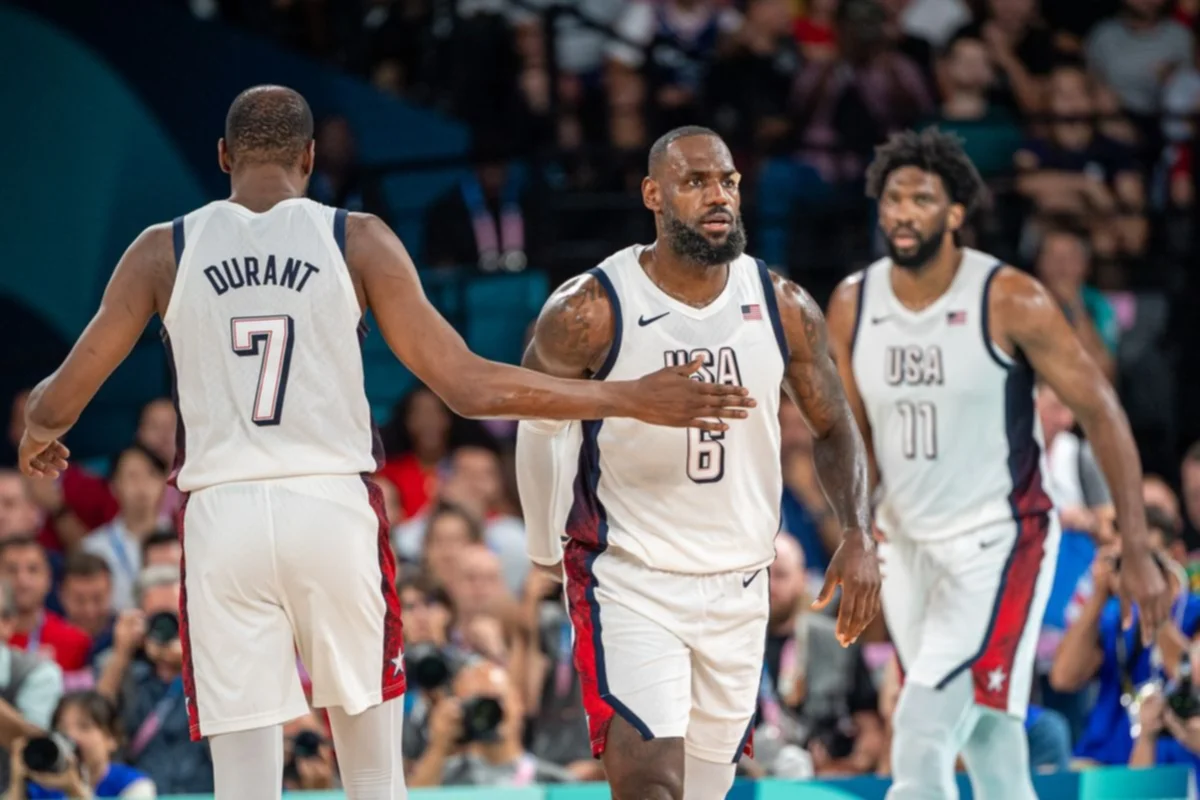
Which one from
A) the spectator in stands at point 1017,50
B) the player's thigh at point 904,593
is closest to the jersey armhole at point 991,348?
the player's thigh at point 904,593

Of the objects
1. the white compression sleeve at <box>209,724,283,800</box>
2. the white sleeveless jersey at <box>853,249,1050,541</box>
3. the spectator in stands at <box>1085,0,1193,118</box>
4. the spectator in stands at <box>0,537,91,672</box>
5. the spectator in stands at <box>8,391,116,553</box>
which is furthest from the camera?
the spectator in stands at <box>1085,0,1193,118</box>

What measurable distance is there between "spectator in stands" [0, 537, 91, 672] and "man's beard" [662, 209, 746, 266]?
4.50 meters

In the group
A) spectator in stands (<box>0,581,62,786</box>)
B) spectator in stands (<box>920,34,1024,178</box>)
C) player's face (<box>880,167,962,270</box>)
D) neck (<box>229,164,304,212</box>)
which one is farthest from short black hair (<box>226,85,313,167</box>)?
spectator in stands (<box>920,34,1024,178</box>)

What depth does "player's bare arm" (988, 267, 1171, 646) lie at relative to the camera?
6.60m

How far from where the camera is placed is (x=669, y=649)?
5.54 m

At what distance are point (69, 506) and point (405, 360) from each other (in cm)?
618

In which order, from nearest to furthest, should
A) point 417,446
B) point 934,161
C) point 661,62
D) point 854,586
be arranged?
point 854,586 → point 934,161 → point 417,446 → point 661,62

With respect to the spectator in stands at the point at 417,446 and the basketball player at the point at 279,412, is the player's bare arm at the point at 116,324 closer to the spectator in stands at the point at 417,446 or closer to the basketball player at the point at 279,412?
the basketball player at the point at 279,412

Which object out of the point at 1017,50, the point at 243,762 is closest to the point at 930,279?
the point at 243,762

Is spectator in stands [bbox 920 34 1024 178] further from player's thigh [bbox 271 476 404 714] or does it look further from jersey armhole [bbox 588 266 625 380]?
player's thigh [bbox 271 476 404 714]

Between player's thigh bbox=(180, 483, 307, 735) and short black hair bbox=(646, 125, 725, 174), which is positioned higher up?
short black hair bbox=(646, 125, 725, 174)

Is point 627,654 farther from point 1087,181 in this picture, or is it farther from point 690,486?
point 1087,181

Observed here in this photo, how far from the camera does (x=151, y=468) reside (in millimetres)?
10141

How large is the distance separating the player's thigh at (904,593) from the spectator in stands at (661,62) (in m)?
4.84
